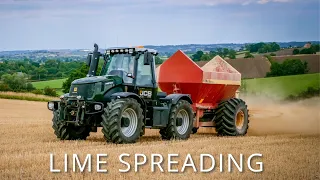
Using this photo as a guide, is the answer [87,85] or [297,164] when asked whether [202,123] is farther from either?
[297,164]

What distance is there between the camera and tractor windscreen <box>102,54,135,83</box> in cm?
1582

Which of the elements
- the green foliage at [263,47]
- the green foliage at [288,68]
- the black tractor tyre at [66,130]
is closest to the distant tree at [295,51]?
the green foliage at [288,68]

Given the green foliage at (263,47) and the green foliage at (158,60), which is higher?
the green foliage at (158,60)

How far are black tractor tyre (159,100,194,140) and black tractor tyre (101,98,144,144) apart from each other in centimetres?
132

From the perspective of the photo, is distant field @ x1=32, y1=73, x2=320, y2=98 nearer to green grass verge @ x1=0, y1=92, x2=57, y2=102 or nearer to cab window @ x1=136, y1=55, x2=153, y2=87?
green grass verge @ x1=0, y1=92, x2=57, y2=102

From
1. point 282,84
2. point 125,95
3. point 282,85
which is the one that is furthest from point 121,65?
point 282,84

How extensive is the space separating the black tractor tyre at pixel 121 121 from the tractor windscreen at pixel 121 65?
934 mm

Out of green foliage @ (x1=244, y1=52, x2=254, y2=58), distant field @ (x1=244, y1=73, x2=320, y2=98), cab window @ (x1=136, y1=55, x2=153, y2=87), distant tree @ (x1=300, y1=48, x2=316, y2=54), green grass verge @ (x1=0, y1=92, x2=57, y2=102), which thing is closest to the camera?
cab window @ (x1=136, y1=55, x2=153, y2=87)

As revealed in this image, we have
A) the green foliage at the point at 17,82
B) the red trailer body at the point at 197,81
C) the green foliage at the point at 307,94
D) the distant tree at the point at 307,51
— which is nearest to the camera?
the red trailer body at the point at 197,81

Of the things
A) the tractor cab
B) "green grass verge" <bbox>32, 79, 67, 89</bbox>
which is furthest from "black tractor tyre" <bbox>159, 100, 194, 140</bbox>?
"green grass verge" <bbox>32, 79, 67, 89</bbox>

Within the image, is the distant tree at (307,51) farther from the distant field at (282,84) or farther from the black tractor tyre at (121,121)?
the black tractor tyre at (121,121)

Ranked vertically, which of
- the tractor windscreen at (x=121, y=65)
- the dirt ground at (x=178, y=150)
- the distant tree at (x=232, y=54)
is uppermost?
the tractor windscreen at (x=121, y=65)

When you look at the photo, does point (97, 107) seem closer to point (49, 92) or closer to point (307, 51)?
point (49, 92)

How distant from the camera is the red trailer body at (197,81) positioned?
18.2 meters
